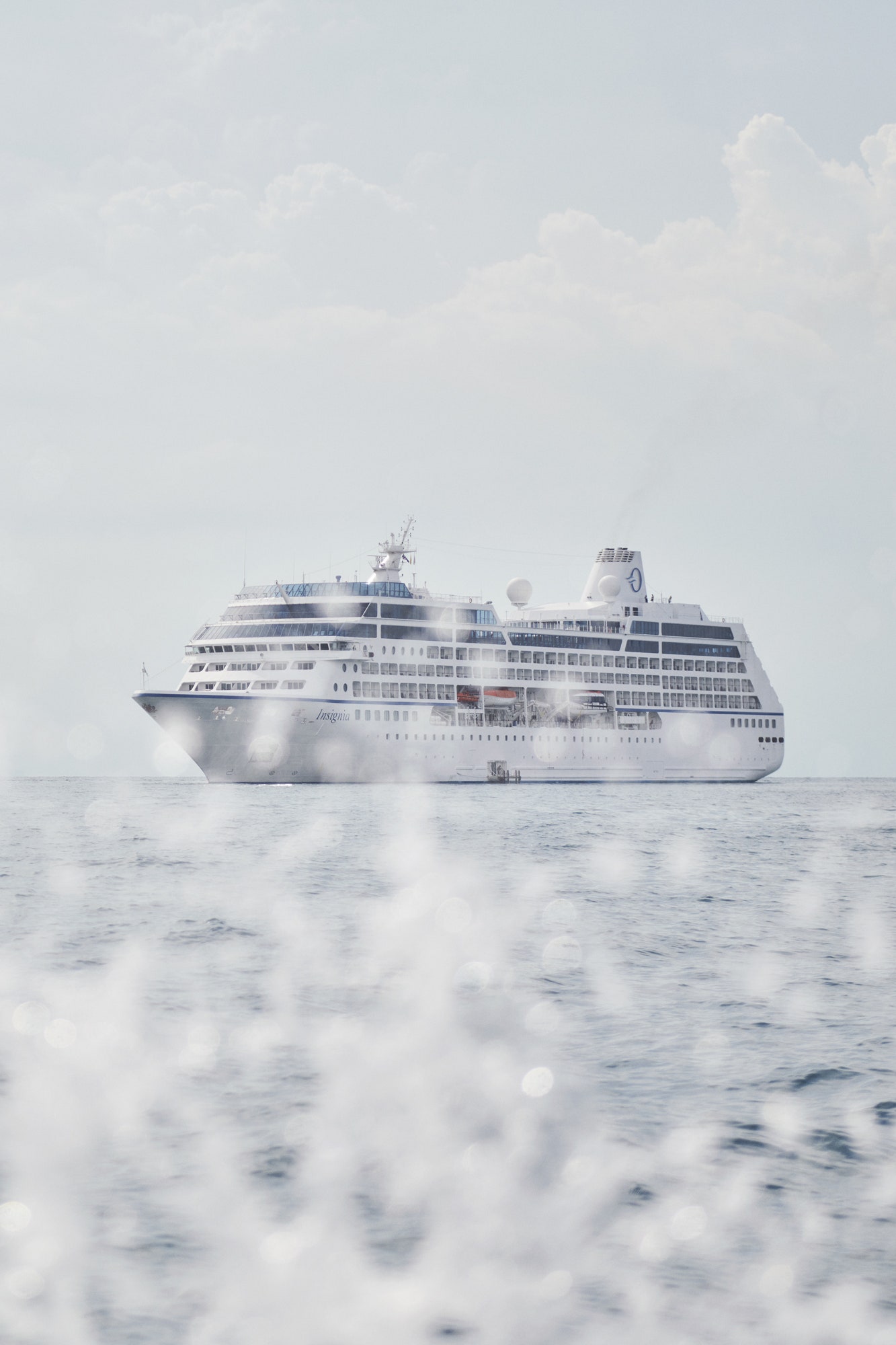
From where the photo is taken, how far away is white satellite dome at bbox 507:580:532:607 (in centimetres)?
11994

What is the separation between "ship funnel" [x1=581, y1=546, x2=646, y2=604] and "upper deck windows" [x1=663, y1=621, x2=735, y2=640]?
538 cm

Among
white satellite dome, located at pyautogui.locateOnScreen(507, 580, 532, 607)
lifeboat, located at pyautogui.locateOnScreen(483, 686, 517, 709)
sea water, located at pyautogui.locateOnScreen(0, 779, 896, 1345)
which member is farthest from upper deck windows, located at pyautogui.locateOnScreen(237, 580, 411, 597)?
sea water, located at pyautogui.locateOnScreen(0, 779, 896, 1345)

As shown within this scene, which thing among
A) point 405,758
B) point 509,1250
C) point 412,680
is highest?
point 412,680

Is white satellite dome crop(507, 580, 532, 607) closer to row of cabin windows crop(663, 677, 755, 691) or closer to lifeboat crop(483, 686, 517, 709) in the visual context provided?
row of cabin windows crop(663, 677, 755, 691)

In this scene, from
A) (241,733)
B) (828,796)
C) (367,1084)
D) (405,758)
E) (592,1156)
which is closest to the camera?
(592,1156)

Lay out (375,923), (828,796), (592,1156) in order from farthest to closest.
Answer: (828,796) → (375,923) → (592,1156)

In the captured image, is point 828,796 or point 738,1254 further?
point 828,796

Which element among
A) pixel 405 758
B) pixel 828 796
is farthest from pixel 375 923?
pixel 828 796

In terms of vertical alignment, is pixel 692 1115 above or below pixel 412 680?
below

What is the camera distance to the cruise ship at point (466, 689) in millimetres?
88812

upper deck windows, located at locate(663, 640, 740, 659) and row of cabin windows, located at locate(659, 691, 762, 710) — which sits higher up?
upper deck windows, located at locate(663, 640, 740, 659)

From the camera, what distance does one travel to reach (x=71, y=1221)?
29.1 feet

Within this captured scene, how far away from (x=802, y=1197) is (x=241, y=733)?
7893 cm

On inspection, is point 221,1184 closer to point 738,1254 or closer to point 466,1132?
point 466,1132
